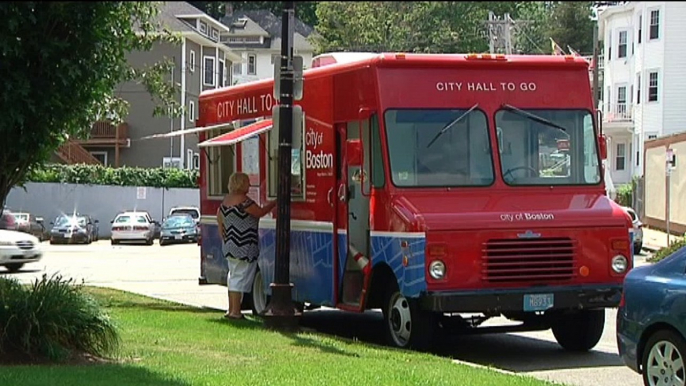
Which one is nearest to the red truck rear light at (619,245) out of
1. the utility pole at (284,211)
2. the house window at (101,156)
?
the utility pole at (284,211)

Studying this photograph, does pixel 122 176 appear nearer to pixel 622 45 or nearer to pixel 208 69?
pixel 208 69

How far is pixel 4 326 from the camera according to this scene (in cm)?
1052

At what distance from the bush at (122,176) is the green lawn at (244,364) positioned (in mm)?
43165

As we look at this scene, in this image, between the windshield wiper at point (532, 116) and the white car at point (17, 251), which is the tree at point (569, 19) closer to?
the windshield wiper at point (532, 116)

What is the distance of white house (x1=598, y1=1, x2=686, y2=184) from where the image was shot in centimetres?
5228

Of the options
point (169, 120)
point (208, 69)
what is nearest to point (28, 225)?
point (169, 120)

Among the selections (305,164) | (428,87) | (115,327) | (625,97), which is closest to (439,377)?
(115,327)

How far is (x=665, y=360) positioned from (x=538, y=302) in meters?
3.00

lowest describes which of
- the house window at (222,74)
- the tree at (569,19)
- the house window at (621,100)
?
A: the tree at (569,19)

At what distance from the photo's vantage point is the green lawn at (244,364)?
31.4 feet

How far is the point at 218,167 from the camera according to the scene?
688 inches

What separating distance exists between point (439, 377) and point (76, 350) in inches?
131

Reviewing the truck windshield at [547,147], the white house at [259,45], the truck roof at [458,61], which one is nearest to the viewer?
the truck roof at [458,61]

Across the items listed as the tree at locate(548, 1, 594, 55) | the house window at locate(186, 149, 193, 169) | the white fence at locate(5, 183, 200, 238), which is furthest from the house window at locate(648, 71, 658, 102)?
the house window at locate(186, 149, 193, 169)
